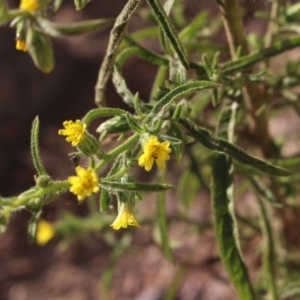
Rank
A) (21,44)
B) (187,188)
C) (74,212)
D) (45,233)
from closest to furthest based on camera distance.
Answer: (21,44) → (187,188) → (45,233) → (74,212)

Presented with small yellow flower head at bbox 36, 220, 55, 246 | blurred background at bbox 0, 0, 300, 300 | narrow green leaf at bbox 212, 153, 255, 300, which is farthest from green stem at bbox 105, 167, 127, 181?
small yellow flower head at bbox 36, 220, 55, 246

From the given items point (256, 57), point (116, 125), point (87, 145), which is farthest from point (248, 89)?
point (87, 145)

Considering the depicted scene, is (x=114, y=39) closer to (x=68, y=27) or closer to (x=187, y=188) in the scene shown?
(x=68, y=27)

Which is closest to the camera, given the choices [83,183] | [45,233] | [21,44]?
[83,183]

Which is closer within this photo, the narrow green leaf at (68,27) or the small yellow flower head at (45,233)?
the narrow green leaf at (68,27)

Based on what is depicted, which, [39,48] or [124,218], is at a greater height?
[39,48]

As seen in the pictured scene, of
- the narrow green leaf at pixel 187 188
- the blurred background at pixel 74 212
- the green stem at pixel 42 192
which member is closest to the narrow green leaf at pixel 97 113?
the green stem at pixel 42 192

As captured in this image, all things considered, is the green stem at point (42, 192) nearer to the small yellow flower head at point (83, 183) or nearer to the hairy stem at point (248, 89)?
the small yellow flower head at point (83, 183)
